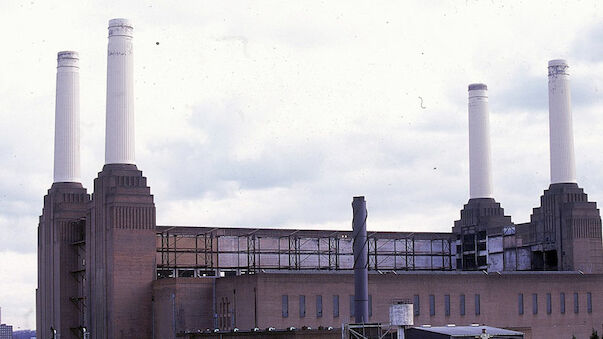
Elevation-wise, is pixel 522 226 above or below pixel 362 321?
above

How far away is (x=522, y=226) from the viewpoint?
12581 centimetres

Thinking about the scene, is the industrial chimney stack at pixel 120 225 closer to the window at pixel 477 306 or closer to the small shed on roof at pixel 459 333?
the window at pixel 477 306

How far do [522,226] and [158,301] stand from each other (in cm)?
3923

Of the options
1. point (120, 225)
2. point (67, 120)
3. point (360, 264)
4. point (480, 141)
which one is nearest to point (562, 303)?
point (480, 141)

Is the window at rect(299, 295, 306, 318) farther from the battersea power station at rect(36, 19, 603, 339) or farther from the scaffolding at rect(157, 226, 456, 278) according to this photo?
the scaffolding at rect(157, 226, 456, 278)

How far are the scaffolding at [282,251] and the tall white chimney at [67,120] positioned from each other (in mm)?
12298

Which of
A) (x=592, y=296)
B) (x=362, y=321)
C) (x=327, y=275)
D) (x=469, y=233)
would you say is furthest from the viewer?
(x=469, y=233)

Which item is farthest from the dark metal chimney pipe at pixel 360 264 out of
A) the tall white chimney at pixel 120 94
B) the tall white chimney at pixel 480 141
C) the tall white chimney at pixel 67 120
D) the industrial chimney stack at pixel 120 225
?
the tall white chimney at pixel 480 141

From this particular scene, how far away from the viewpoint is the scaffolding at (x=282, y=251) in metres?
121

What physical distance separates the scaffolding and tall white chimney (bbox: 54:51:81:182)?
12298 millimetres

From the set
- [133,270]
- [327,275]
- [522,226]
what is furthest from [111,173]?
[522,226]

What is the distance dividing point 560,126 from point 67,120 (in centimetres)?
4831

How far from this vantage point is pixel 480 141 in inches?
5340

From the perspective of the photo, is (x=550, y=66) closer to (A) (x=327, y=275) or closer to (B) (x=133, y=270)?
(A) (x=327, y=275)
